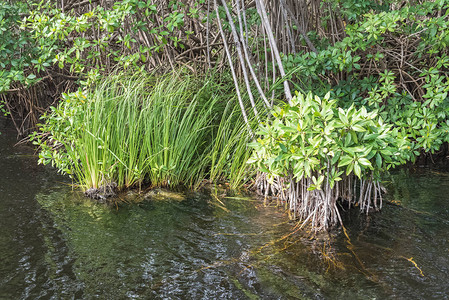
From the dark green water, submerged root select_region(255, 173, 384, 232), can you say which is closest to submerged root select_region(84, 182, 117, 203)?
the dark green water

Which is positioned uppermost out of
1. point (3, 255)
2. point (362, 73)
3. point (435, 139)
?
point (362, 73)

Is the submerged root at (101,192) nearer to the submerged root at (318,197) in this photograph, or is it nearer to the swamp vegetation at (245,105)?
the swamp vegetation at (245,105)

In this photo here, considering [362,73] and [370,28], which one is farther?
[362,73]

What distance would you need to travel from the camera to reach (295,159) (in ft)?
9.86

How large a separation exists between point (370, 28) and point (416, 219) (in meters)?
1.59

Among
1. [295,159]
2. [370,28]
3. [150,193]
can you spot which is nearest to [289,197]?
[295,159]

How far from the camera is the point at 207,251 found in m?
3.04

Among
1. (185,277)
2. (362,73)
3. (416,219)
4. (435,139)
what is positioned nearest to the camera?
(185,277)

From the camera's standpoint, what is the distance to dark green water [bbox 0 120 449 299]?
8.36 feet

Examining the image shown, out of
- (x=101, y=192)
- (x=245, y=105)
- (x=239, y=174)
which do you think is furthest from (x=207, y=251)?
(x=245, y=105)

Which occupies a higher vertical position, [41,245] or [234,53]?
[234,53]

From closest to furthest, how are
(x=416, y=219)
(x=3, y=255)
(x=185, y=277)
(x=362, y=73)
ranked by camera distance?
1. (x=185, y=277)
2. (x=3, y=255)
3. (x=416, y=219)
4. (x=362, y=73)

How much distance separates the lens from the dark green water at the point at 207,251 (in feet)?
8.36

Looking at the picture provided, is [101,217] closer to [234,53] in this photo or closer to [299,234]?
[299,234]
